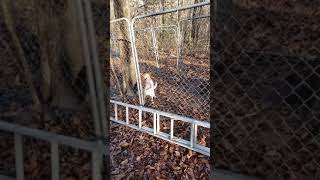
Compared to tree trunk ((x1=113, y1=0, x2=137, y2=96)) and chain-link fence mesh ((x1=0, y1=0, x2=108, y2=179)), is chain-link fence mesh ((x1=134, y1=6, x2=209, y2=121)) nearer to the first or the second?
tree trunk ((x1=113, y1=0, x2=137, y2=96))

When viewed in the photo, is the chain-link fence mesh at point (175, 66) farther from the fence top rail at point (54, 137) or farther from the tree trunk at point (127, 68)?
the fence top rail at point (54, 137)

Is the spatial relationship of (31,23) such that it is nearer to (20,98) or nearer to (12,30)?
(12,30)

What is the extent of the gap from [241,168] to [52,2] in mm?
1531

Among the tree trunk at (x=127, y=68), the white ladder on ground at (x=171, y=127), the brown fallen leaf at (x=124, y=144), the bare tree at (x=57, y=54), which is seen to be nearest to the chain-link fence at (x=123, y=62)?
the tree trunk at (x=127, y=68)

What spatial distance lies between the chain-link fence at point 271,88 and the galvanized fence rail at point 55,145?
742 millimetres

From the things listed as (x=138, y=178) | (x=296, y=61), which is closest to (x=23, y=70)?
(x=138, y=178)

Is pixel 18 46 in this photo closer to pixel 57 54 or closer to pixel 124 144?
pixel 57 54

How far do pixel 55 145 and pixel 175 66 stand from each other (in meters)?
4.39

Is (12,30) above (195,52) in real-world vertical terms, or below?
above

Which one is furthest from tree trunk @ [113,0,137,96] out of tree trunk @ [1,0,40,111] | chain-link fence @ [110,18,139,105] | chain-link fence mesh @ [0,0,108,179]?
tree trunk @ [1,0,40,111]

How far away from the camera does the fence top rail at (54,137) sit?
1929mm

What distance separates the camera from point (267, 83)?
1825 millimetres

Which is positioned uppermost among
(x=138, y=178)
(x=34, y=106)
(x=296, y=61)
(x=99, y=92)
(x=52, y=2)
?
(x=52, y=2)

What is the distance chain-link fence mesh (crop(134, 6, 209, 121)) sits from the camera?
483 cm
